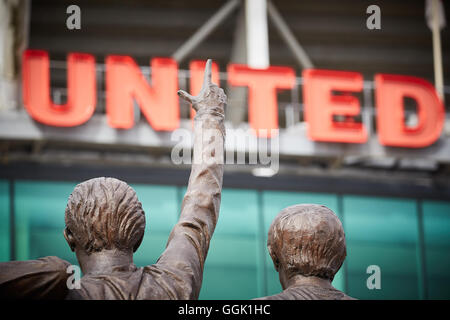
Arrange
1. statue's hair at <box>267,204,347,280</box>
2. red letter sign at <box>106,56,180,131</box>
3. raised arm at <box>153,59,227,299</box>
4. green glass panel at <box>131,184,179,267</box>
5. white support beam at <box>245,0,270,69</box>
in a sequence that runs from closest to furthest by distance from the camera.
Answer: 1. raised arm at <box>153,59,227,299</box>
2. statue's hair at <box>267,204,347,280</box>
3. red letter sign at <box>106,56,180,131</box>
4. green glass panel at <box>131,184,179,267</box>
5. white support beam at <box>245,0,270,69</box>

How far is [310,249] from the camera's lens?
4.58 metres

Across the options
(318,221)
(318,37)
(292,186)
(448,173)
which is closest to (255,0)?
(318,37)

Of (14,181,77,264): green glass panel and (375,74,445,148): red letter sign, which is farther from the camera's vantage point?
(375,74,445,148): red letter sign

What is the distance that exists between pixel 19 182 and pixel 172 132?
3.46m

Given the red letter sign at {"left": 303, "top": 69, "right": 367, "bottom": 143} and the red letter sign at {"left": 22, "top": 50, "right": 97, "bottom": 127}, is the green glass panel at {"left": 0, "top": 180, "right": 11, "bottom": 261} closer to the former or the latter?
the red letter sign at {"left": 22, "top": 50, "right": 97, "bottom": 127}

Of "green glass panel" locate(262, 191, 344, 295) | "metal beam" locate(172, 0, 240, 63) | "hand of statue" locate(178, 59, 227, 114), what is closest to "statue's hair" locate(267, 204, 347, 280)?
"hand of statue" locate(178, 59, 227, 114)

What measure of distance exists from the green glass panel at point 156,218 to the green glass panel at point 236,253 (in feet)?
3.28

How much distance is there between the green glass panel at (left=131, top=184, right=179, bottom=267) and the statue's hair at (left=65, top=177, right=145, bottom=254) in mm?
13934

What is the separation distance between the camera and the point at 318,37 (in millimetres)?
21609

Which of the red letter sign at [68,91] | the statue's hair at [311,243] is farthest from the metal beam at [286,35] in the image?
the statue's hair at [311,243]

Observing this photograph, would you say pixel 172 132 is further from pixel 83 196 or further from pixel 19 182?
pixel 83 196

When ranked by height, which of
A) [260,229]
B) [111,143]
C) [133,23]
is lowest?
[260,229]

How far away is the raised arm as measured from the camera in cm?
429
